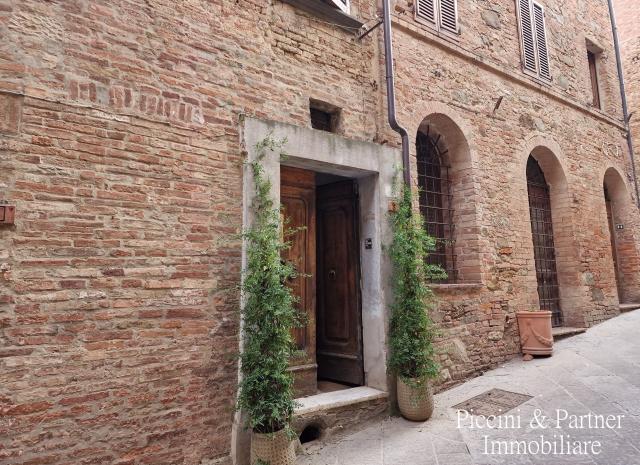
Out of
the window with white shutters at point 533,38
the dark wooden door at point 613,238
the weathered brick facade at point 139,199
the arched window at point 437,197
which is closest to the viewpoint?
the weathered brick facade at point 139,199

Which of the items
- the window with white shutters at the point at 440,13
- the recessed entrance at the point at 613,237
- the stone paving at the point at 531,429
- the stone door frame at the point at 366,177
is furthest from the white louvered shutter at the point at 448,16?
the recessed entrance at the point at 613,237

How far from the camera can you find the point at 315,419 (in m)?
3.62

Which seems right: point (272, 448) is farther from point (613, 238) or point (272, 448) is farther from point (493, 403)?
point (613, 238)

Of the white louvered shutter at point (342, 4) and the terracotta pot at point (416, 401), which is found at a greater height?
the white louvered shutter at point (342, 4)

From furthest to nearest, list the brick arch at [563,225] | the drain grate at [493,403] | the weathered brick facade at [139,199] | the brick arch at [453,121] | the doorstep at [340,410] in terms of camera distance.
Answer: the brick arch at [563,225]
the brick arch at [453,121]
the drain grate at [493,403]
the doorstep at [340,410]
the weathered brick facade at [139,199]

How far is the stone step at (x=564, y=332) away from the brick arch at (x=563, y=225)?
295 millimetres

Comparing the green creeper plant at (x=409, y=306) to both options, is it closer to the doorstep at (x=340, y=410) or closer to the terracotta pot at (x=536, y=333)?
the doorstep at (x=340, y=410)

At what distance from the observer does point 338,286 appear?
15.9ft

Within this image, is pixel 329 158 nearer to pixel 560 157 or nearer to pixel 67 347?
pixel 67 347

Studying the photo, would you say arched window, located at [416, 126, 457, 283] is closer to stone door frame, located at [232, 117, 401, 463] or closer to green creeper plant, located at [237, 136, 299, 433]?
stone door frame, located at [232, 117, 401, 463]

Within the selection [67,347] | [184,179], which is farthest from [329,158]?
[67,347]

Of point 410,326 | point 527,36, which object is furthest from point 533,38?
point 410,326

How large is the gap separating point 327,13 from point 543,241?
5490 millimetres

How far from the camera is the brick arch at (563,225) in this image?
7070 mm
